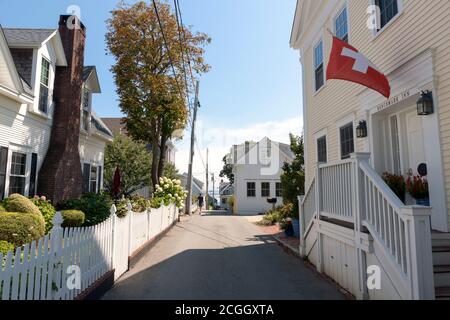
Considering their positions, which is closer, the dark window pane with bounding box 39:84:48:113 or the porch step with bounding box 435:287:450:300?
the porch step with bounding box 435:287:450:300

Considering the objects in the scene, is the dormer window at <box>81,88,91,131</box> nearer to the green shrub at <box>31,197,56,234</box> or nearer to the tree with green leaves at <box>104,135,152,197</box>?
the green shrub at <box>31,197,56,234</box>

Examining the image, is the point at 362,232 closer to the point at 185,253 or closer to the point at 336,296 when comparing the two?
the point at 336,296

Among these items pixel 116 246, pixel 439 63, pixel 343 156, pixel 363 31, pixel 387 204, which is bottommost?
pixel 116 246

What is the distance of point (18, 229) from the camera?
255 inches

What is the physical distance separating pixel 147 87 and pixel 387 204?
1668cm

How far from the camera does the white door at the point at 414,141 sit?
607 cm

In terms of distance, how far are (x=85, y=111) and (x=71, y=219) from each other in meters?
7.20

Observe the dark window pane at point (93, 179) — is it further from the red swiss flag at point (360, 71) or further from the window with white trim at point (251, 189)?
the window with white trim at point (251, 189)

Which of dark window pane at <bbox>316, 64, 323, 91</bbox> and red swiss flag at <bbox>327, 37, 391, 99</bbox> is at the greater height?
dark window pane at <bbox>316, 64, 323, 91</bbox>

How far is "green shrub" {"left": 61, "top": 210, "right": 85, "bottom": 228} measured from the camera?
9758mm

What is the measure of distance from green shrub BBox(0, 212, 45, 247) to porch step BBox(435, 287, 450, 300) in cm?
676

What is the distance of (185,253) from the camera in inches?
369

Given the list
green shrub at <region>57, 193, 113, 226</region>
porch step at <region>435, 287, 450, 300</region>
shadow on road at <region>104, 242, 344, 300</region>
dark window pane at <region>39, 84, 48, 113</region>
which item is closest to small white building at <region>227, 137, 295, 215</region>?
green shrub at <region>57, 193, 113, 226</region>
